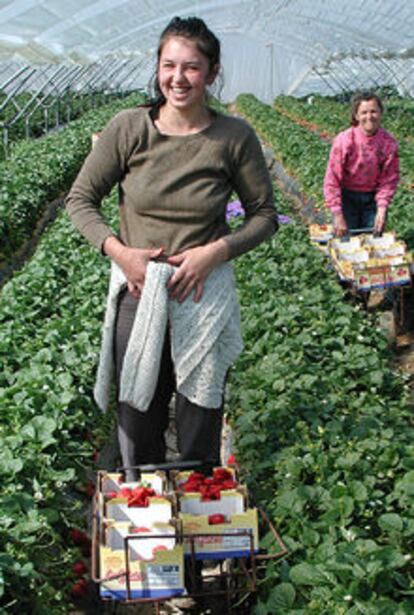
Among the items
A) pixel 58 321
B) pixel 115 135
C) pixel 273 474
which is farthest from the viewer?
pixel 58 321

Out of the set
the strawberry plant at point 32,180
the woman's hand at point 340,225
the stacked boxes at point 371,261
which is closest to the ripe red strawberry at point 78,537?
the stacked boxes at point 371,261

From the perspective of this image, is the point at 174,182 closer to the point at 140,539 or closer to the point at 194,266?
the point at 194,266

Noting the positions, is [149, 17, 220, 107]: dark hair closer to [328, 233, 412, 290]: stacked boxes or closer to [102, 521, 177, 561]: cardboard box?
[102, 521, 177, 561]: cardboard box

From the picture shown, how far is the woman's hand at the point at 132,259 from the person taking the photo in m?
2.68

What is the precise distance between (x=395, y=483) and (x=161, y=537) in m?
1.06

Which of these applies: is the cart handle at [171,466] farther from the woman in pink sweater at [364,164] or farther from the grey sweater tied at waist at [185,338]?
the woman in pink sweater at [364,164]

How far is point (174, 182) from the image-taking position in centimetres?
269

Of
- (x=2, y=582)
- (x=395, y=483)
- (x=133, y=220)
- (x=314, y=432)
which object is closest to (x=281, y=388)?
(x=314, y=432)

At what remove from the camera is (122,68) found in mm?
33969

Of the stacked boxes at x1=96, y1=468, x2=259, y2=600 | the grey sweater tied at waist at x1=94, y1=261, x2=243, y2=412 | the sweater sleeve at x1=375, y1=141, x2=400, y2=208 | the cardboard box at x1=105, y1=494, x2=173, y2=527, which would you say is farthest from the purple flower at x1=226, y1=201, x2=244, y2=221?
the cardboard box at x1=105, y1=494, x2=173, y2=527

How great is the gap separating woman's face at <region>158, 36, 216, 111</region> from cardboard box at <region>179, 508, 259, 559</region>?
1235 millimetres

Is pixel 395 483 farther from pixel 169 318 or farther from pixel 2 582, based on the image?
pixel 2 582

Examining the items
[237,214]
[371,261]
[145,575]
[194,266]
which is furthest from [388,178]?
[145,575]

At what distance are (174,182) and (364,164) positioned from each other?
3651mm
